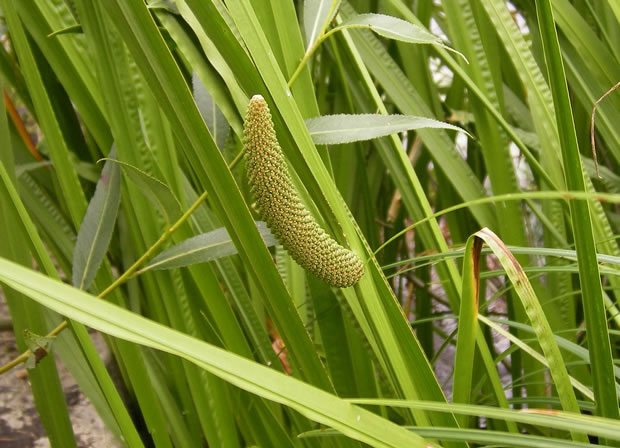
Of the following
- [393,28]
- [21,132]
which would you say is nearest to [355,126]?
[393,28]

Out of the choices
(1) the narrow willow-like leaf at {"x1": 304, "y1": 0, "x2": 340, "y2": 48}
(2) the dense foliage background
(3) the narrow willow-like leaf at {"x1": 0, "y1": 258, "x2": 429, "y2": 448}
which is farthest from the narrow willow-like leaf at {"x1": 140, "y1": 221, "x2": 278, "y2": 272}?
(3) the narrow willow-like leaf at {"x1": 0, "y1": 258, "x2": 429, "y2": 448}

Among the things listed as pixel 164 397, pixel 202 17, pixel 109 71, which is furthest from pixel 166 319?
pixel 202 17

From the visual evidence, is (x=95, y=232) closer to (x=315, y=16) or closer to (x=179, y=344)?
(x=315, y=16)

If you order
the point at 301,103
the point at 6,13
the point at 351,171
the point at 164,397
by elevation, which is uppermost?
the point at 6,13

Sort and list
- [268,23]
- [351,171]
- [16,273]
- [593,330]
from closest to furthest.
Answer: [16,273] < [593,330] < [268,23] < [351,171]

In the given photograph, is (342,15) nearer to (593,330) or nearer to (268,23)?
(268,23)

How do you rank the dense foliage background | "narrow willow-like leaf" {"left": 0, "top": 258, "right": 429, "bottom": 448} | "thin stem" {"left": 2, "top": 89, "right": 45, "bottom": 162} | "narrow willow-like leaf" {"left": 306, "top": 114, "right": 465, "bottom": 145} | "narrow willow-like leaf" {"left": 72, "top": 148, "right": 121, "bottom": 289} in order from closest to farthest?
"narrow willow-like leaf" {"left": 0, "top": 258, "right": 429, "bottom": 448}
the dense foliage background
"narrow willow-like leaf" {"left": 306, "top": 114, "right": 465, "bottom": 145}
"narrow willow-like leaf" {"left": 72, "top": 148, "right": 121, "bottom": 289}
"thin stem" {"left": 2, "top": 89, "right": 45, "bottom": 162}

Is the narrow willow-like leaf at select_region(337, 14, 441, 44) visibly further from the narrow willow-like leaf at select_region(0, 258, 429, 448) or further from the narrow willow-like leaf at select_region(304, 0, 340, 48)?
the narrow willow-like leaf at select_region(0, 258, 429, 448)
